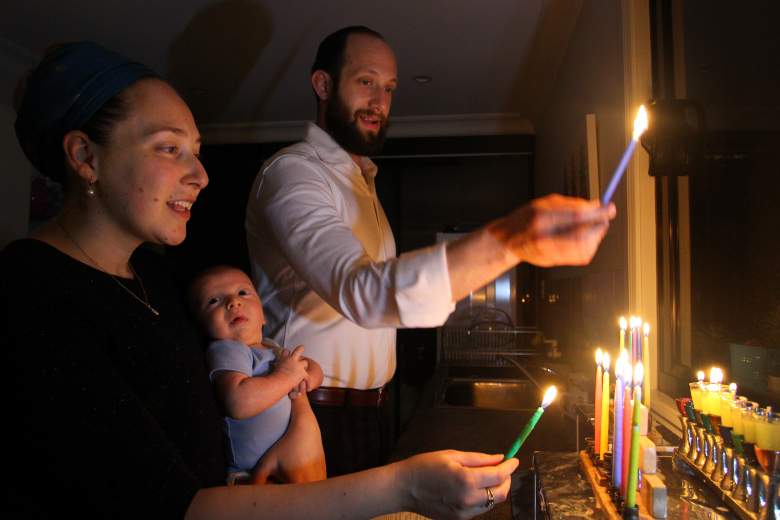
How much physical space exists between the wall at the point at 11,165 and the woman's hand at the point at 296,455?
3754 mm

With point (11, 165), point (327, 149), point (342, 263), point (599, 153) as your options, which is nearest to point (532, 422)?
point (342, 263)

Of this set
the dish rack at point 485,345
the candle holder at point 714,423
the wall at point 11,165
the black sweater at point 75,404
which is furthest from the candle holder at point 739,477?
the wall at point 11,165

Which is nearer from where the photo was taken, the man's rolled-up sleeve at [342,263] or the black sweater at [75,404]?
the black sweater at [75,404]

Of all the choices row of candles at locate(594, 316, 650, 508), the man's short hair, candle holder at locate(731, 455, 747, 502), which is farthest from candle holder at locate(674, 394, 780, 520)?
the man's short hair

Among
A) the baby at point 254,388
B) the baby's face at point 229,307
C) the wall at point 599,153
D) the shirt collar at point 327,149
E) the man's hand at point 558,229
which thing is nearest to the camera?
the man's hand at point 558,229

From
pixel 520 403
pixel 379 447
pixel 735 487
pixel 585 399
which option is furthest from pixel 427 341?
pixel 735 487

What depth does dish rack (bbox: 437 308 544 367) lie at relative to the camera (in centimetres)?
394

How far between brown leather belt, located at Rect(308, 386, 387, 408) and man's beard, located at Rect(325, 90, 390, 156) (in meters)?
0.70

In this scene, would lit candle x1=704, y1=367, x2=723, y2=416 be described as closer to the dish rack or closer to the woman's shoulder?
the woman's shoulder

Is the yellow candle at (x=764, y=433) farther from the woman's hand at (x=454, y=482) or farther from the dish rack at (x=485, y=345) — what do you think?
the dish rack at (x=485, y=345)

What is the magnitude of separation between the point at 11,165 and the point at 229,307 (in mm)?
3789

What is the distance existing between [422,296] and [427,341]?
4633 mm

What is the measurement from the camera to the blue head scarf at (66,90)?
95 centimetres

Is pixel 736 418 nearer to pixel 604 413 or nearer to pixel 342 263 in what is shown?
pixel 604 413
